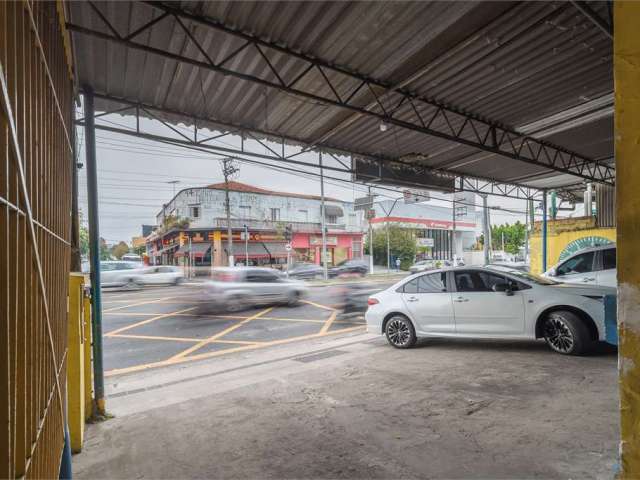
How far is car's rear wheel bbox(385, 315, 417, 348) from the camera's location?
7.21 m

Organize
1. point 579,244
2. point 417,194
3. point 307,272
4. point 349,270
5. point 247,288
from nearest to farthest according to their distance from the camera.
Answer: point 247,288, point 417,194, point 579,244, point 307,272, point 349,270

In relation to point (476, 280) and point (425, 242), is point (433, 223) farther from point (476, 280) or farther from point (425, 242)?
point (476, 280)

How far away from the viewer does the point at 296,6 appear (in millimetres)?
4273

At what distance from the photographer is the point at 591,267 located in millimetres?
9398

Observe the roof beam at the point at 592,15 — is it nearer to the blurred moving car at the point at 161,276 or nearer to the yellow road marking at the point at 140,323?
the yellow road marking at the point at 140,323

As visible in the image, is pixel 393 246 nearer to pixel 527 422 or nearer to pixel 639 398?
pixel 527 422

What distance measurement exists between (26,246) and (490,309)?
21.4 feet

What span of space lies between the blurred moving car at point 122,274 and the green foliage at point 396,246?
25.7 meters

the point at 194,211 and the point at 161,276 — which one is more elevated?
the point at 194,211

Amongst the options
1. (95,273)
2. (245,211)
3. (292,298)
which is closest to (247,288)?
(292,298)

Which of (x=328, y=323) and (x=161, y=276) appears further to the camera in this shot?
(x=161, y=276)

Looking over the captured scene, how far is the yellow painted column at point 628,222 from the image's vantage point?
3.18 ft

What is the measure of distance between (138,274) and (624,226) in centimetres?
2540

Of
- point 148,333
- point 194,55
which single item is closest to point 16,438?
point 194,55
